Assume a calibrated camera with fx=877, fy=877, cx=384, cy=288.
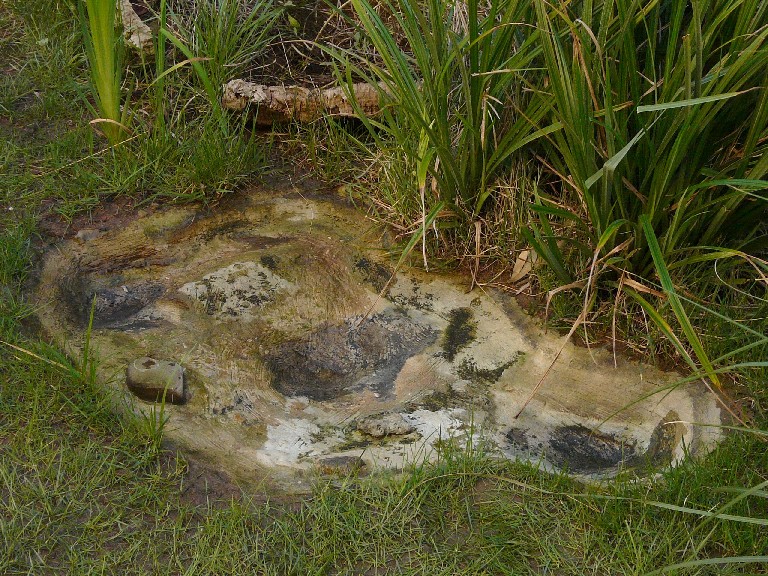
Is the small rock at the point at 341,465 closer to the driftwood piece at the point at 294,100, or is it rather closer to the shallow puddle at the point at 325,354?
the shallow puddle at the point at 325,354

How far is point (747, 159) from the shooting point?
7.99 feet

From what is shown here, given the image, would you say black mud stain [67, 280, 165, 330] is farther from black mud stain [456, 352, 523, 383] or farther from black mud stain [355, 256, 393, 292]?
black mud stain [456, 352, 523, 383]

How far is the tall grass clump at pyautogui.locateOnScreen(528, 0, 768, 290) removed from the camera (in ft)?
7.73

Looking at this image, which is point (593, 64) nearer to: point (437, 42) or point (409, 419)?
point (437, 42)

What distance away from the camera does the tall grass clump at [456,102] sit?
2676mm

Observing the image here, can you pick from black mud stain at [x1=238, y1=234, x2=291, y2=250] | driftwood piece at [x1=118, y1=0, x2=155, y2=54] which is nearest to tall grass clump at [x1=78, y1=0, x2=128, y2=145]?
driftwood piece at [x1=118, y1=0, x2=155, y2=54]

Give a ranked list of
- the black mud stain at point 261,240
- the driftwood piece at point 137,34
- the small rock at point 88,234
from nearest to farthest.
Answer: the small rock at point 88,234 < the black mud stain at point 261,240 < the driftwood piece at point 137,34

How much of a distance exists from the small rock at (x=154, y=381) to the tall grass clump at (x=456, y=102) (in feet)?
2.81

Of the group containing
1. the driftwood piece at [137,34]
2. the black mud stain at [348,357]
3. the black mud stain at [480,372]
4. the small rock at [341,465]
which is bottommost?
the black mud stain at [348,357]

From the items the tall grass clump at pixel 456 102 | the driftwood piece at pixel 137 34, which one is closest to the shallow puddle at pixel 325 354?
the tall grass clump at pixel 456 102

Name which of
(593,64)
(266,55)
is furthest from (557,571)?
(266,55)

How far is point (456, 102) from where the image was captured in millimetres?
3102

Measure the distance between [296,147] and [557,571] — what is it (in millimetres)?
1975

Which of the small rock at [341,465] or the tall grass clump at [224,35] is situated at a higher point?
the tall grass clump at [224,35]
